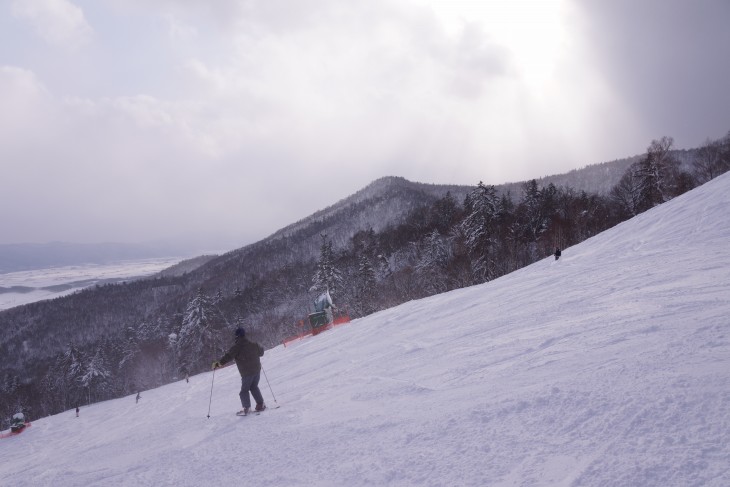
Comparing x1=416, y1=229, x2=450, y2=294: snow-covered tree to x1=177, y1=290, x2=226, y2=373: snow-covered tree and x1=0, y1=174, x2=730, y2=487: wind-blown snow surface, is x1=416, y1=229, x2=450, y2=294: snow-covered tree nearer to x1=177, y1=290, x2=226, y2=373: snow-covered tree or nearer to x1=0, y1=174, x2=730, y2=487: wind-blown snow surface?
x1=177, y1=290, x2=226, y2=373: snow-covered tree

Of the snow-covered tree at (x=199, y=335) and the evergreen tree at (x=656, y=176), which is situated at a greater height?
the evergreen tree at (x=656, y=176)

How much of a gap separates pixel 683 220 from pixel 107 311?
638 ft

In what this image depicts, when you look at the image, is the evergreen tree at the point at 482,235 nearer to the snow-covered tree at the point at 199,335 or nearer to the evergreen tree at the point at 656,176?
the evergreen tree at the point at 656,176

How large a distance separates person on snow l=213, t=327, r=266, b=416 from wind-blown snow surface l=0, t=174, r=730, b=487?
0.46m

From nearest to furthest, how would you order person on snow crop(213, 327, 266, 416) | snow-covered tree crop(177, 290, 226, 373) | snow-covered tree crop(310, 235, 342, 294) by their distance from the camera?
person on snow crop(213, 327, 266, 416) < snow-covered tree crop(177, 290, 226, 373) < snow-covered tree crop(310, 235, 342, 294)

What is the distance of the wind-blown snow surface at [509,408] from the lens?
3.50 m

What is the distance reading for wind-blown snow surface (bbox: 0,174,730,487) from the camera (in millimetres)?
3496

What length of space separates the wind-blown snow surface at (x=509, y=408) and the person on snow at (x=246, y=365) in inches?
18.0

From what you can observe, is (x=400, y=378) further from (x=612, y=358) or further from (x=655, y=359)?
(x=655, y=359)

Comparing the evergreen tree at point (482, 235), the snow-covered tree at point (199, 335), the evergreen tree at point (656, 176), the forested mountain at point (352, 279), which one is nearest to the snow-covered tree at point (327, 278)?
the forested mountain at point (352, 279)

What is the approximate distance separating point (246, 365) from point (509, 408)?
559 cm

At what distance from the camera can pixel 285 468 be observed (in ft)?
15.9

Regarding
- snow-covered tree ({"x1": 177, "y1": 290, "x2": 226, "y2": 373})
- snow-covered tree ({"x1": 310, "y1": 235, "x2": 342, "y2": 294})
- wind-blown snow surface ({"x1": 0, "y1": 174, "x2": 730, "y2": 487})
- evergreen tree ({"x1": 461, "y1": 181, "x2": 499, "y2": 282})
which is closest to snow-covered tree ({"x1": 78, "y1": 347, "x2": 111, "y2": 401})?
snow-covered tree ({"x1": 177, "y1": 290, "x2": 226, "y2": 373})

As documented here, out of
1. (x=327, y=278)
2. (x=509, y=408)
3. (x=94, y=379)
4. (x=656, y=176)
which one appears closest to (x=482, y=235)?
(x=656, y=176)
